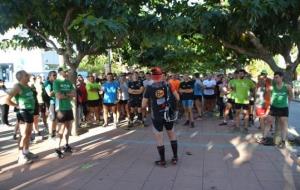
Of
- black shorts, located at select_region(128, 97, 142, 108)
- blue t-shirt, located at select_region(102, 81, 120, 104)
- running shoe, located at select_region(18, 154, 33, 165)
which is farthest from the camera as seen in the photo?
black shorts, located at select_region(128, 97, 142, 108)

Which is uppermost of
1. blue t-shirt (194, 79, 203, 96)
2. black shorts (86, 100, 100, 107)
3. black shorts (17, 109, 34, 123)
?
blue t-shirt (194, 79, 203, 96)

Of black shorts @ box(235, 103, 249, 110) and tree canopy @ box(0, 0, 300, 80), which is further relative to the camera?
black shorts @ box(235, 103, 249, 110)

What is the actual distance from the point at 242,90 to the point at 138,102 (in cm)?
350

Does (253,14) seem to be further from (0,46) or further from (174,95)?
(0,46)

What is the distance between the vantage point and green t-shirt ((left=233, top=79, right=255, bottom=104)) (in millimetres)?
11766

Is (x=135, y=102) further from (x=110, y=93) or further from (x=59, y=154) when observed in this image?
(x=59, y=154)

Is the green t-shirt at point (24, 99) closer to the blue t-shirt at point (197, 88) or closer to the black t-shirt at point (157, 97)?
the black t-shirt at point (157, 97)

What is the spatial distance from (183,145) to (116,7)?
11.9ft

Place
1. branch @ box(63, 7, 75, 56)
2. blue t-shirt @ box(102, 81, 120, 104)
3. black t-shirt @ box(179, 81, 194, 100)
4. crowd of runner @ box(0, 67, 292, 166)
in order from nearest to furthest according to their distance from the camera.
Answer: crowd of runner @ box(0, 67, 292, 166), branch @ box(63, 7, 75, 56), blue t-shirt @ box(102, 81, 120, 104), black t-shirt @ box(179, 81, 194, 100)

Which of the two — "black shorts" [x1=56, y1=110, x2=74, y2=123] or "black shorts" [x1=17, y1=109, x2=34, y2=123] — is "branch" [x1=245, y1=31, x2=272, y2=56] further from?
"black shorts" [x1=17, y1=109, x2=34, y2=123]

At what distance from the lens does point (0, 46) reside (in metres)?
12.4

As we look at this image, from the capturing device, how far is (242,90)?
1176 centimetres

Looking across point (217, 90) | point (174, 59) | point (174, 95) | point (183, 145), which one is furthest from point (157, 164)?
point (174, 59)

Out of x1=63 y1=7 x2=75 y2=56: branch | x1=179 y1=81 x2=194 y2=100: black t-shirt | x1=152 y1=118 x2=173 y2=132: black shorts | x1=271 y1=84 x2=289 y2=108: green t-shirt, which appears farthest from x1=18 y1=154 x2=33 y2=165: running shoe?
x1=179 y1=81 x2=194 y2=100: black t-shirt
